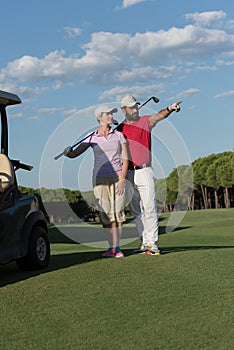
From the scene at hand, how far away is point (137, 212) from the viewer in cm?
905

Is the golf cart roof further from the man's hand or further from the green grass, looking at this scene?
the green grass

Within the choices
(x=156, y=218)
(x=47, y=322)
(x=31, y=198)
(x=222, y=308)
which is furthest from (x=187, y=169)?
(x=47, y=322)

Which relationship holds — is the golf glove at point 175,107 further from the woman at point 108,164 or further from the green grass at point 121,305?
the green grass at point 121,305

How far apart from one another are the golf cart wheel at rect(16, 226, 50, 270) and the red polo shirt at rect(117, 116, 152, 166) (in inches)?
63.6

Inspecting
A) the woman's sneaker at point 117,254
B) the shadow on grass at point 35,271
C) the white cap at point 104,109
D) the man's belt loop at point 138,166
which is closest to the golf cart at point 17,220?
the shadow on grass at point 35,271

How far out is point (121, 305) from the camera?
5.70 metres

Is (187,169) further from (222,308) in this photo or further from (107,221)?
(222,308)

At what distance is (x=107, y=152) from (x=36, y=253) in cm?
166

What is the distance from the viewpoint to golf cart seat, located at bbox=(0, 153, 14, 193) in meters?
7.53

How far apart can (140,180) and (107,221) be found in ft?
2.40

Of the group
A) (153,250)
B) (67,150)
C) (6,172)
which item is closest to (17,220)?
(6,172)

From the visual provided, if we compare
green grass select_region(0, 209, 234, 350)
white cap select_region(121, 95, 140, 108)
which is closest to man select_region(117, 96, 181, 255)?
white cap select_region(121, 95, 140, 108)

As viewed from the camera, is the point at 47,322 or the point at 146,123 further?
the point at 146,123

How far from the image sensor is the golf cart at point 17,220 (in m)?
7.23
